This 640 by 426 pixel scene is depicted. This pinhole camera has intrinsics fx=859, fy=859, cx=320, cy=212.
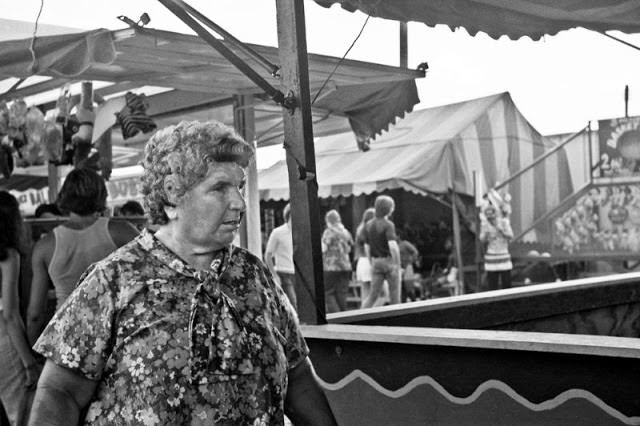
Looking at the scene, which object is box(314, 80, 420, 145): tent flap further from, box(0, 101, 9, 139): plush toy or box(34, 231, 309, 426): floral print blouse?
box(34, 231, 309, 426): floral print blouse

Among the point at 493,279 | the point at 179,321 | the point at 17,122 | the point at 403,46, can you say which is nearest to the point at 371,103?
the point at 403,46

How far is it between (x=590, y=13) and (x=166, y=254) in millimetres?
3468

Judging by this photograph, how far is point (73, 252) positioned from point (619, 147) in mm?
10677

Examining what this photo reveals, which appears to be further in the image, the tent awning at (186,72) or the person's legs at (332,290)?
the person's legs at (332,290)

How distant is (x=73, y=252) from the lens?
4586 millimetres

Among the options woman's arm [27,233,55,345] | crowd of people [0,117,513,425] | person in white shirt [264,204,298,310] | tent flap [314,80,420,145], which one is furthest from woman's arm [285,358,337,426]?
person in white shirt [264,204,298,310]

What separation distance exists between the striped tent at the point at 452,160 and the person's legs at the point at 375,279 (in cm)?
332

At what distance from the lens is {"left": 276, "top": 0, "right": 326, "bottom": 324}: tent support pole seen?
4039 mm

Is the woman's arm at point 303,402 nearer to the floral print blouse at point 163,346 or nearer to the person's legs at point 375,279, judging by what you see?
the floral print blouse at point 163,346

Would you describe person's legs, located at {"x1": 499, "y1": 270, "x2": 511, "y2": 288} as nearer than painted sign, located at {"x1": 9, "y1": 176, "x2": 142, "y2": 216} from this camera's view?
Yes

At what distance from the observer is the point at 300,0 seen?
160 inches

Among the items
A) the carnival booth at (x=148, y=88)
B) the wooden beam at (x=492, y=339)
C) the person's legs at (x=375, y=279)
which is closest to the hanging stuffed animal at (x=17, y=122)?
the carnival booth at (x=148, y=88)

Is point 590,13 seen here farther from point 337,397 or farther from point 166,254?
point 166,254

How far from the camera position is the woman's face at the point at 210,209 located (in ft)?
7.36
